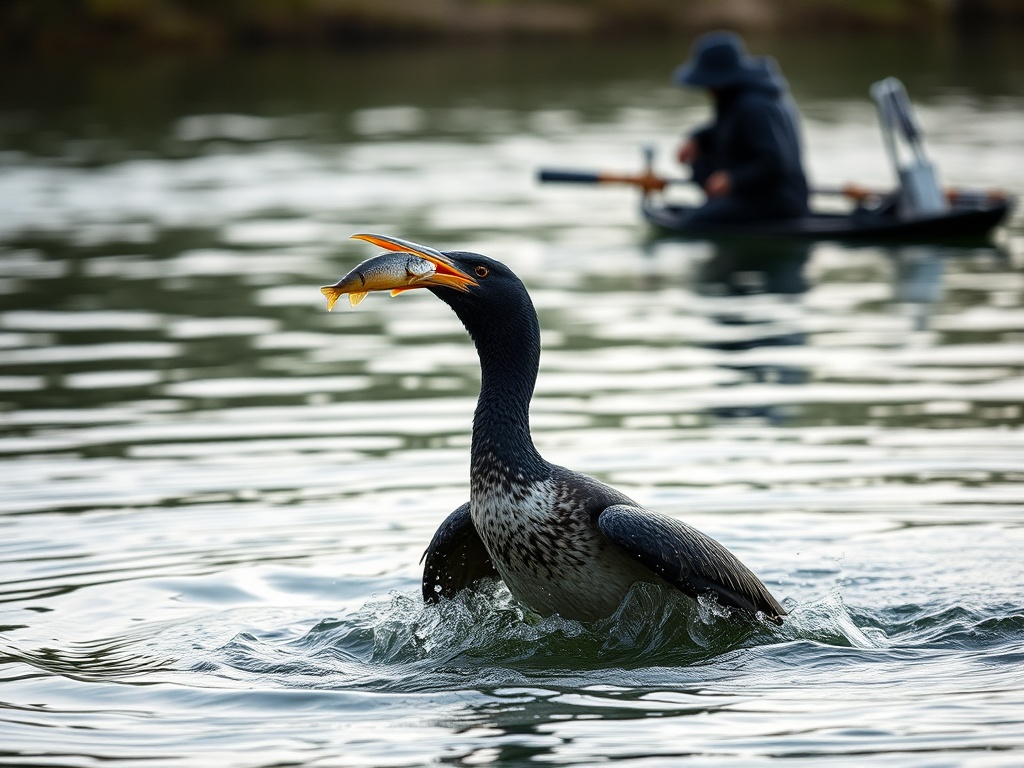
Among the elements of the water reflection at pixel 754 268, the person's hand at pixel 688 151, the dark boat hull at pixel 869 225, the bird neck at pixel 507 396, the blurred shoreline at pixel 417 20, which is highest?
the blurred shoreline at pixel 417 20

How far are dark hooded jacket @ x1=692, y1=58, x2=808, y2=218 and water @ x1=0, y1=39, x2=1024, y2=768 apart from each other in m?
0.57

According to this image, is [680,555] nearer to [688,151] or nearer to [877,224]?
[877,224]

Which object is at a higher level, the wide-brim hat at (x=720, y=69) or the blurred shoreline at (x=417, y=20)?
the blurred shoreline at (x=417, y=20)

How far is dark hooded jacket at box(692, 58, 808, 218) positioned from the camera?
53.7 ft

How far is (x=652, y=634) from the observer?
6504 millimetres

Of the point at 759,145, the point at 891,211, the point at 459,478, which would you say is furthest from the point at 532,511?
the point at 891,211

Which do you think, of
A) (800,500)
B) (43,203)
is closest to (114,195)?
(43,203)

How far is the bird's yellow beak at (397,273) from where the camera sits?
5.86 meters

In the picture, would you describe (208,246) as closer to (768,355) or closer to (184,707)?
(768,355)

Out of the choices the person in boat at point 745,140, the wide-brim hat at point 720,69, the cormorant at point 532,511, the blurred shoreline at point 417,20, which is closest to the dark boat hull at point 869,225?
the person in boat at point 745,140

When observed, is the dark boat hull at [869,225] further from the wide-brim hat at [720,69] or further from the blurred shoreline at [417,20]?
the blurred shoreline at [417,20]

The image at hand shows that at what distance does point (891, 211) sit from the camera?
686 inches

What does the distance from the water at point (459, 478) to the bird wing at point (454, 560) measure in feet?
0.33

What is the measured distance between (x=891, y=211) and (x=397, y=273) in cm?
1238
